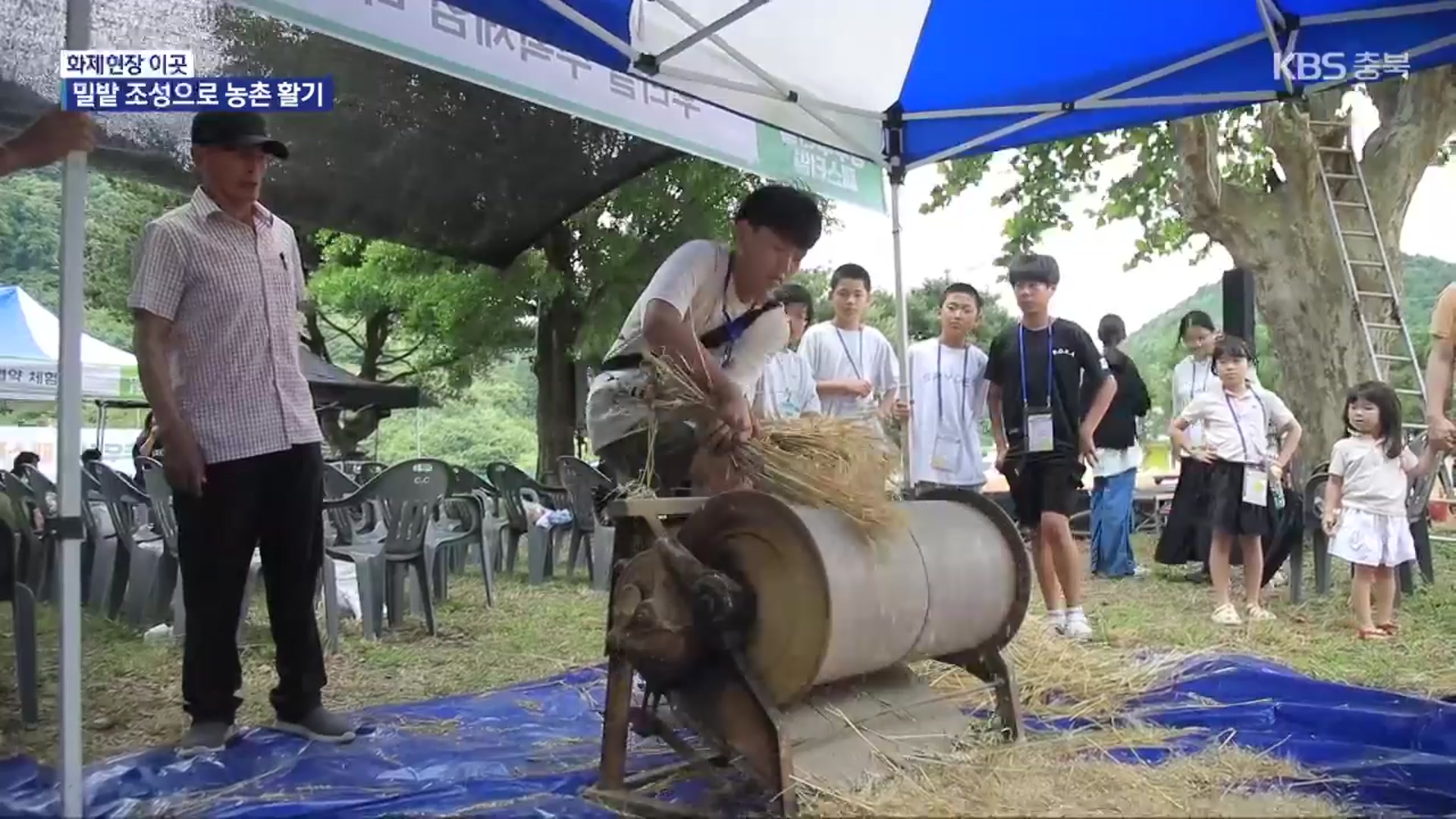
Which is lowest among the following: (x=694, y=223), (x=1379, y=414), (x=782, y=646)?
(x=782, y=646)

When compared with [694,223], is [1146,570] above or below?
below

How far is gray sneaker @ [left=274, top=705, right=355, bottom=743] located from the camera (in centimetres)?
343

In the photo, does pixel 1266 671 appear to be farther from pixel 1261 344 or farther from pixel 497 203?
pixel 1261 344

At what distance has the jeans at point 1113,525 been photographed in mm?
7781

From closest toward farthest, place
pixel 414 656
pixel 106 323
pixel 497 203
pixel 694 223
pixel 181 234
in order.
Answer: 1. pixel 181 234
2. pixel 414 656
3. pixel 497 203
4. pixel 694 223
5. pixel 106 323

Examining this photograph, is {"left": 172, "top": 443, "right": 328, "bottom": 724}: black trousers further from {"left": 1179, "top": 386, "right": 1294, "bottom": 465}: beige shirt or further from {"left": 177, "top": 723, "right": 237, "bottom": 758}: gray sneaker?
{"left": 1179, "top": 386, "right": 1294, "bottom": 465}: beige shirt

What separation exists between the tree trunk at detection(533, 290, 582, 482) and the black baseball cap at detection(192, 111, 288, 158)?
10.3m

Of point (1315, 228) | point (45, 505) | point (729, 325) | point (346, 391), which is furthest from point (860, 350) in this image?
point (346, 391)

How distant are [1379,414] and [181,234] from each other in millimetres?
5197

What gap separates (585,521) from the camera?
8133mm

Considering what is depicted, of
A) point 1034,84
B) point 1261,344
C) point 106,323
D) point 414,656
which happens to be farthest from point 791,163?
point 1261,344

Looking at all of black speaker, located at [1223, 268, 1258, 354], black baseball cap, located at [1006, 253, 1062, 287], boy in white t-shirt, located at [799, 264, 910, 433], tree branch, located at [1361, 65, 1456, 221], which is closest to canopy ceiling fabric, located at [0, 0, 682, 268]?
boy in white t-shirt, located at [799, 264, 910, 433]

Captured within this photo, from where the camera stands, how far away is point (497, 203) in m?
5.79

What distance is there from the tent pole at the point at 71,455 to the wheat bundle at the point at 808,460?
1330 mm
